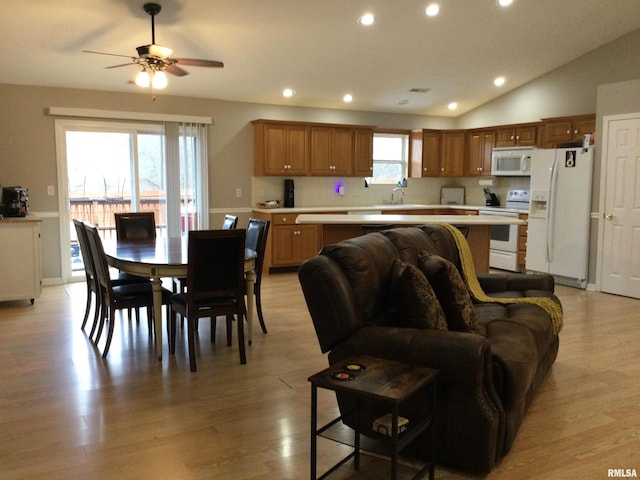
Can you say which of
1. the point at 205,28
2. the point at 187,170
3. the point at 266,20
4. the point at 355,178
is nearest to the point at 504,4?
the point at 266,20

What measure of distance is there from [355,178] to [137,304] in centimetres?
499

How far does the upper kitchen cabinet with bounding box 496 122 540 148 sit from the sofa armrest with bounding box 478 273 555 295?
13.5ft

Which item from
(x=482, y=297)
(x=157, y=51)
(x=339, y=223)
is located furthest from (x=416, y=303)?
(x=157, y=51)

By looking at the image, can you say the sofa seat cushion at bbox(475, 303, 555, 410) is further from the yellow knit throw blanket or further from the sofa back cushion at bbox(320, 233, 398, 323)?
the sofa back cushion at bbox(320, 233, 398, 323)

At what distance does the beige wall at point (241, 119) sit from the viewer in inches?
244

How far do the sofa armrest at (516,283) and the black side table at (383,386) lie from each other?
1828 millimetres

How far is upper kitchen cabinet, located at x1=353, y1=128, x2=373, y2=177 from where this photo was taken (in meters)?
7.91

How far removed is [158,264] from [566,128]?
5.75 metres

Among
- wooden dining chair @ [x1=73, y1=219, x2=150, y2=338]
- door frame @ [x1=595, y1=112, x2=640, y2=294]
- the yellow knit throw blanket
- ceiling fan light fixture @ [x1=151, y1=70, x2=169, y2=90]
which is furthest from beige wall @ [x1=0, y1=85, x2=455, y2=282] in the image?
the yellow knit throw blanket

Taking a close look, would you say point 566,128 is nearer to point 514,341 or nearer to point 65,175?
point 514,341

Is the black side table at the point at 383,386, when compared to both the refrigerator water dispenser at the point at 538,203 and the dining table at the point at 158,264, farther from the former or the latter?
the refrigerator water dispenser at the point at 538,203

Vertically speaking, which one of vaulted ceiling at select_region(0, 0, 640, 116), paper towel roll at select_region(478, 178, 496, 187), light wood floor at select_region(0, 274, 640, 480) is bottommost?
light wood floor at select_region(0, 274, 640, 480)

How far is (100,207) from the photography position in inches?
267

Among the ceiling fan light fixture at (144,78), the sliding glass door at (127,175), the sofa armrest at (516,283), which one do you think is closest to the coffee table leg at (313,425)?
the sofa armrest at (516,283)
